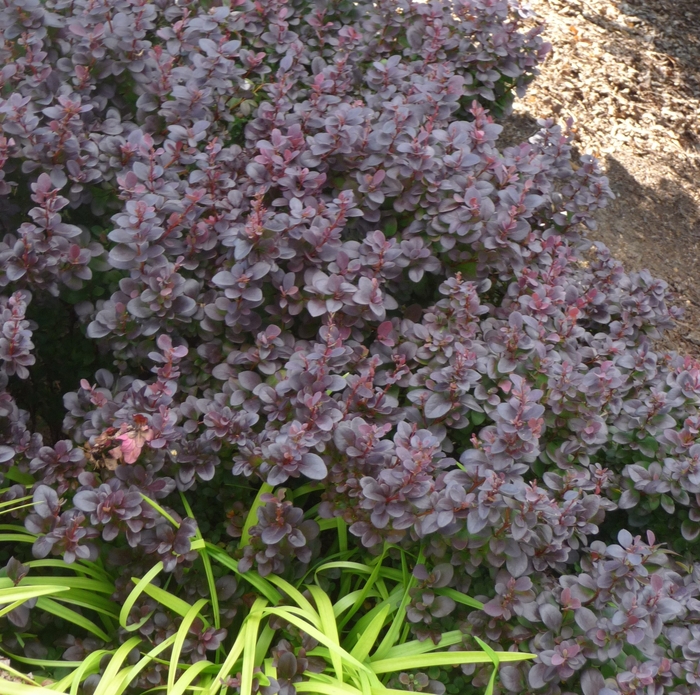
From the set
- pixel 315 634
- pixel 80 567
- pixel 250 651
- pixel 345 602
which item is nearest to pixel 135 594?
pixel 80 567

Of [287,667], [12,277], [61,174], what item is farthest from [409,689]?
[61,174]

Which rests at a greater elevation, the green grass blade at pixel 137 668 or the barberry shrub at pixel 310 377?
the barberry shrub at pixel 310 377

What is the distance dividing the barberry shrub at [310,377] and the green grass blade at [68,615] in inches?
0.5

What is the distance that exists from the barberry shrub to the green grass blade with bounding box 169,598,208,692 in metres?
0.03

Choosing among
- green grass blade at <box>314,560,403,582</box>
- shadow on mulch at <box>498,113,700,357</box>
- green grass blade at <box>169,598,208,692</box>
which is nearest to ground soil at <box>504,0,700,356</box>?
shadow on mulch at <box>498,113,700,357</box>

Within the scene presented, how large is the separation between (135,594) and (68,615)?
0.23m

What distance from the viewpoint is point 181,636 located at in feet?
5.74

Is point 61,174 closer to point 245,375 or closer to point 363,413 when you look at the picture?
point 245,375

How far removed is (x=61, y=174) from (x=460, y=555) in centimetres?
155

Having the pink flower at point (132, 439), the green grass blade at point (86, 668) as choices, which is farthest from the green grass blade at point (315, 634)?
the pink flower at point (132, 439)

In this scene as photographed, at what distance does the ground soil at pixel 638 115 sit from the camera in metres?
3.80

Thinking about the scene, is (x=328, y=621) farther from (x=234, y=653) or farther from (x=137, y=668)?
(x=137, y=668)

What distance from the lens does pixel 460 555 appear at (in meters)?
1.84

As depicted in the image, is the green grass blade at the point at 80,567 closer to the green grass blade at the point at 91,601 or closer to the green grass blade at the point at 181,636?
the green grass blade at the point at 91,601
